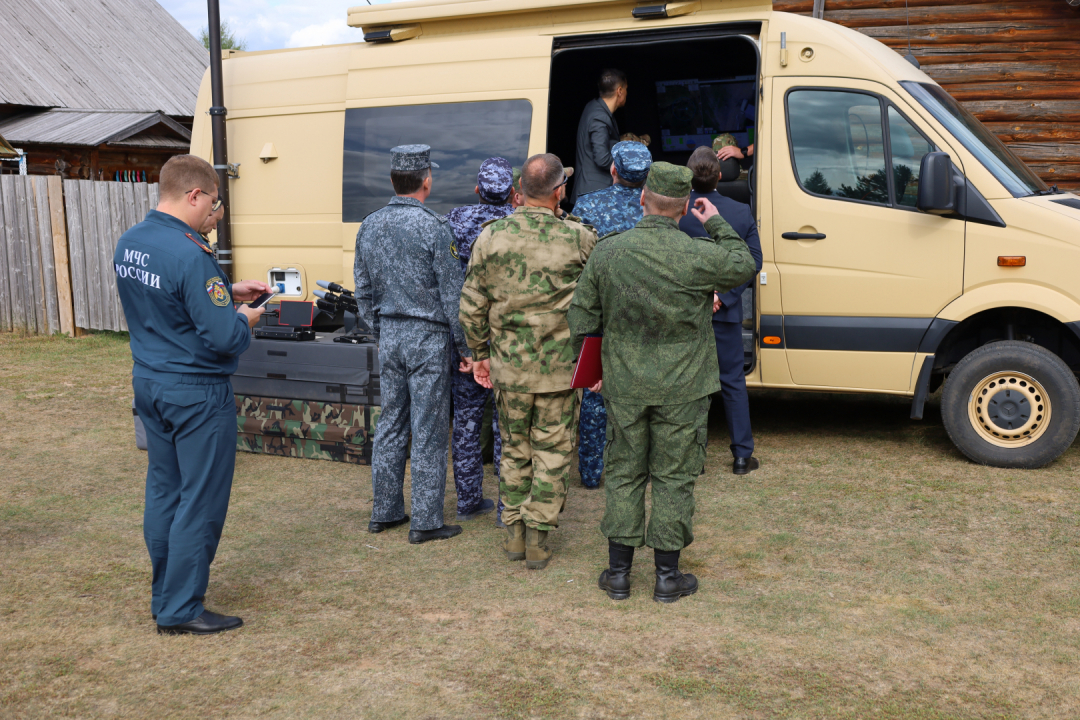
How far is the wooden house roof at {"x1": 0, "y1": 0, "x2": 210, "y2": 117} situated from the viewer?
20016mm

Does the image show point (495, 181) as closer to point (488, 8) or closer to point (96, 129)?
point (488, 8)

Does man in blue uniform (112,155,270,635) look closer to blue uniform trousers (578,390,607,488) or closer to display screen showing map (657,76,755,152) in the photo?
blue uniform trousers (578,390,607,488)

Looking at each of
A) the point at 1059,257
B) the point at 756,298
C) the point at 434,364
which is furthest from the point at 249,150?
the point at 1059,257

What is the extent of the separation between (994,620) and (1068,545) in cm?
107

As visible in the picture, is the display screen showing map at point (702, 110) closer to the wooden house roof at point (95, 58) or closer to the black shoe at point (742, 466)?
the black shoe at point (742, 466)

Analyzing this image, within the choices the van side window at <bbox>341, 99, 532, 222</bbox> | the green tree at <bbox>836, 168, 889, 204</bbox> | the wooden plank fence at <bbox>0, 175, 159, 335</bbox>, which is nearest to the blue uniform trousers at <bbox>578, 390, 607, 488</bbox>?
the van side window at <bbox>341, 99, 532, 222</bbox>

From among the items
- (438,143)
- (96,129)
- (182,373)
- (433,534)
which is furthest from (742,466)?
(96,129)

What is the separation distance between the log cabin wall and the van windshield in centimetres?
375

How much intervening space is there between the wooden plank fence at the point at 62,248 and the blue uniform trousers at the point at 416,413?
8265 millimetres

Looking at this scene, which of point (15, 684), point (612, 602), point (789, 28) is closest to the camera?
point (15, 684)

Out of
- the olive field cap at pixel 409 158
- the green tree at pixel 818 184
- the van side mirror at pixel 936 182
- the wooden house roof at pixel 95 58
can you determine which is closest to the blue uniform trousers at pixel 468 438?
the olive field cap at pixel 409 158

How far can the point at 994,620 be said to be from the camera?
3.61m

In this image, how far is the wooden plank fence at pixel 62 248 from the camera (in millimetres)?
11625

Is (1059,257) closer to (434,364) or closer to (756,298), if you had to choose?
(756,298)
